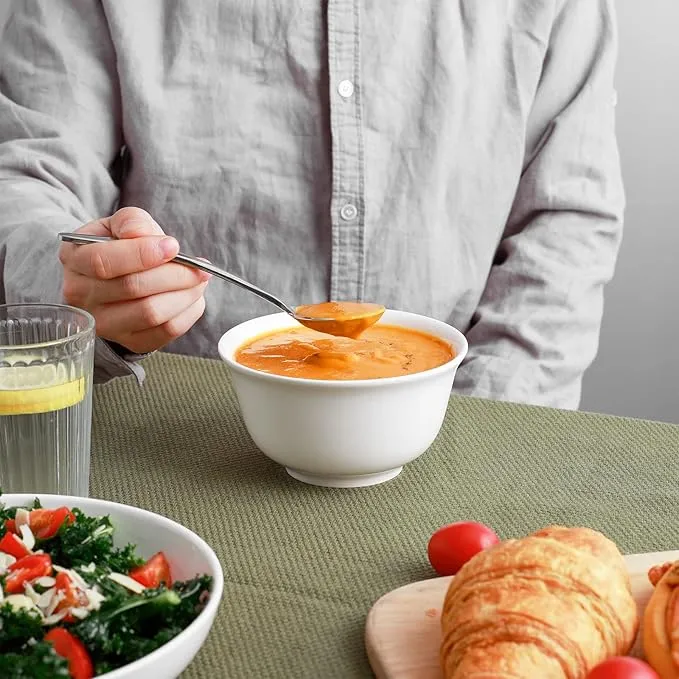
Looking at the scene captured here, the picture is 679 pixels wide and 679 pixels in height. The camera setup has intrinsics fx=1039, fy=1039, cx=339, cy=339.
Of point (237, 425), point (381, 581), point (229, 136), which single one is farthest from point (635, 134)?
point (381, 581)

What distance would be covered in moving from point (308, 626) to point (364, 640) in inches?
1.9

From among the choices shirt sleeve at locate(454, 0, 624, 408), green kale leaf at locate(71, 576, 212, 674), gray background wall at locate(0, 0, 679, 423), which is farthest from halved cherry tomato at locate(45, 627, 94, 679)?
gray background wall at locate(0, 0, 679, 423)

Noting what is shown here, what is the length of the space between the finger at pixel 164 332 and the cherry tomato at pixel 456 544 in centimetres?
44

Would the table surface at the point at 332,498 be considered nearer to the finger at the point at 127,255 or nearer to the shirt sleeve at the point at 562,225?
the finger at the point at 127,255

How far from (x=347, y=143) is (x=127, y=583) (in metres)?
1.02

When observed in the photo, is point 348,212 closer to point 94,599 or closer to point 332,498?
point 332,498

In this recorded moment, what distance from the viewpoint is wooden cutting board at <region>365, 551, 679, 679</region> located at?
77 centimetres

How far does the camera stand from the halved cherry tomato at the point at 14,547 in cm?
81

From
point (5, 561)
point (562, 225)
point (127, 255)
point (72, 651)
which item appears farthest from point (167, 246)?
point (562, 225)

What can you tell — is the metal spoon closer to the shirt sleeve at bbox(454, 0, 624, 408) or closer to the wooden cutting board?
the wooden cutting board

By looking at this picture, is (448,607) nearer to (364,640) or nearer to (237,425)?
(364,640)

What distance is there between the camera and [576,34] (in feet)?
5.77

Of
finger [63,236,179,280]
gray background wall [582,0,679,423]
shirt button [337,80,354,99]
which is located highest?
shirt button [337,80,354,99]

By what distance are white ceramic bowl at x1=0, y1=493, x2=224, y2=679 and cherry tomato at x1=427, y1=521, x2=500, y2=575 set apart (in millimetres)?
210
